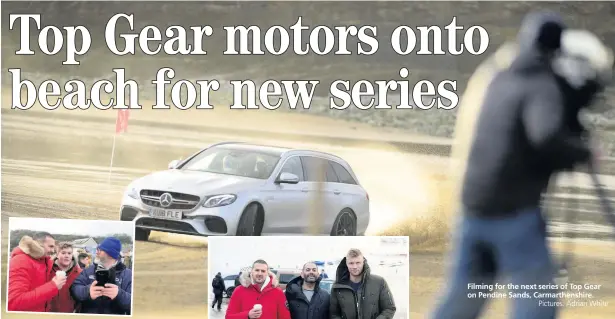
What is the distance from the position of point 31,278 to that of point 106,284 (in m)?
0.47

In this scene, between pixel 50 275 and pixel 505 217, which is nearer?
pixel 505 217

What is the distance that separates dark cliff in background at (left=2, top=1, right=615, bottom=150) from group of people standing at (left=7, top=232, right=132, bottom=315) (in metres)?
1.06

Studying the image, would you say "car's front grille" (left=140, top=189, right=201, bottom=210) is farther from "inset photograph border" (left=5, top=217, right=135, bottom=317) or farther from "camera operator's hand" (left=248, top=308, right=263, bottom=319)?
"camera operator's hand" (left=248, top=308, right=263, bottom=319)

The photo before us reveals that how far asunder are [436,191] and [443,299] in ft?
2.10

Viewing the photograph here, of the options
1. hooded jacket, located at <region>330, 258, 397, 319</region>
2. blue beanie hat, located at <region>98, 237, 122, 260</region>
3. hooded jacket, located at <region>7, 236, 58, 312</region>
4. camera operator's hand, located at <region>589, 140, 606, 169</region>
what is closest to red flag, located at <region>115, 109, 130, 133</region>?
blue beanie hat, located at <region>98, 237, 122, 260</region>

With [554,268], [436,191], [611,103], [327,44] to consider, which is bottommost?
[554,268]

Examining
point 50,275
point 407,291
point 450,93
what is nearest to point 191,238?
point 50,275

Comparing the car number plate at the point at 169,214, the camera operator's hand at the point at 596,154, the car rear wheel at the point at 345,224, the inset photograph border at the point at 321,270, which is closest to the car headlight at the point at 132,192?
the car number plate at the point at 169,214

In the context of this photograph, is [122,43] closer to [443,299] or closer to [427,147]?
Result: [427,147]

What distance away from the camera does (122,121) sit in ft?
17.2

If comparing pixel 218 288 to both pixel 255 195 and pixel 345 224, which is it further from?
pixel 345 224

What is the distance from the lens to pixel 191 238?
5125 millimetres

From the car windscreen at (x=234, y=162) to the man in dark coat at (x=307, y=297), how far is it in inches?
24.7

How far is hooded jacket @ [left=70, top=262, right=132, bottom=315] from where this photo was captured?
5246 millimetres
